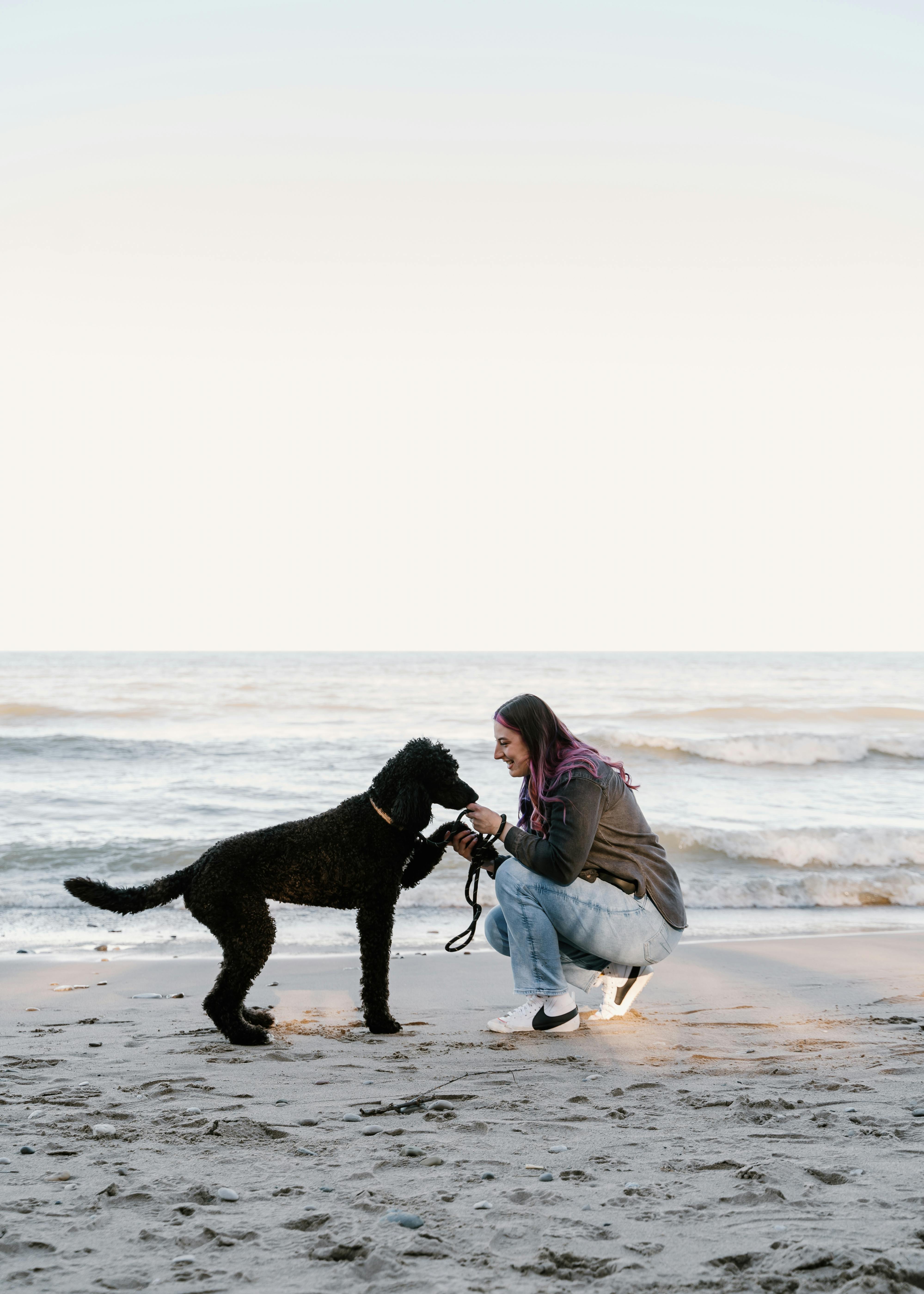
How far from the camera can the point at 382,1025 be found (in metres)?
4.05

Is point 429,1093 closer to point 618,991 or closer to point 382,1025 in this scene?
point 382,1025

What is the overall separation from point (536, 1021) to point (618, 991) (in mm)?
421

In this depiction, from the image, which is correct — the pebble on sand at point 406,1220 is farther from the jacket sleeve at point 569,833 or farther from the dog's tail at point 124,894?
the dog's tail at point 124,894

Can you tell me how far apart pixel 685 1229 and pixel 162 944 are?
182 inches

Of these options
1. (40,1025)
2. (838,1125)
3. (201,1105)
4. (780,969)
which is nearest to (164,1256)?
(201,1105)

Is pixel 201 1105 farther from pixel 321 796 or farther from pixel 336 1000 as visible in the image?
pixel 321 796

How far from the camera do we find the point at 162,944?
6.08 meters

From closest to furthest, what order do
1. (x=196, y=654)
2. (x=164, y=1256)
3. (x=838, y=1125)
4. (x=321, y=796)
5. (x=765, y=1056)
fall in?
(x=164, y=1256) < (x=838, y=1125) < (x=765, y=1056) < (x=321, y=796) < (x=196, y=654)

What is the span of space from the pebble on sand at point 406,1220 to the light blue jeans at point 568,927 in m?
1.72

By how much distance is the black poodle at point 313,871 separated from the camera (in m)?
3.84

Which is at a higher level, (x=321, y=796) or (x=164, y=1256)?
(x=164, y=1256)

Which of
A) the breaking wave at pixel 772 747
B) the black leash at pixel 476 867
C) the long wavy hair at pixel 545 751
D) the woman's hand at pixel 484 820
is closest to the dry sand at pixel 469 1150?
the black leash at pixel 476 867

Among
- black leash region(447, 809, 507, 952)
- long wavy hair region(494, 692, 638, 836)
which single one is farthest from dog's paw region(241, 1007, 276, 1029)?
long wavy hair region(494, 692, 638, 836)

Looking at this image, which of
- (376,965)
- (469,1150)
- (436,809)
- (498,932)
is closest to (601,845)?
(498,932)
